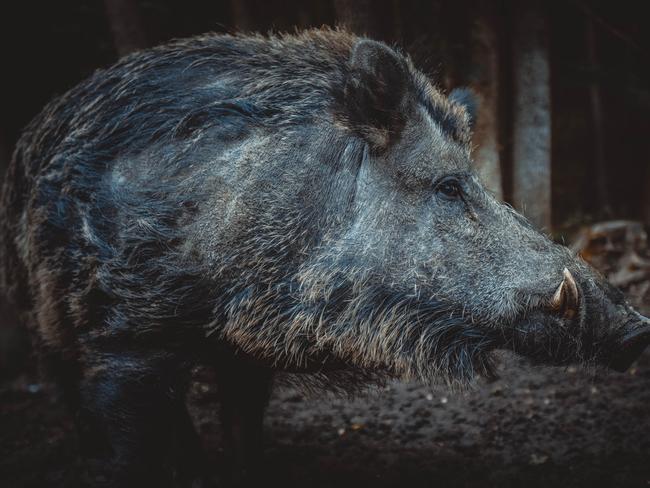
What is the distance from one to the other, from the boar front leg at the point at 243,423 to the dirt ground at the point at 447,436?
0.17 m

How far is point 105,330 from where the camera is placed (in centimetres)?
282

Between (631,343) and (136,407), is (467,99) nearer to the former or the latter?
(631,343)

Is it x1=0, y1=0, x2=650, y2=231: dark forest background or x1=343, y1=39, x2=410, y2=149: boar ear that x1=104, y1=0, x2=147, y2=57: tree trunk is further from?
x1=343, y1=39, x2=410, y2=149: boar ear

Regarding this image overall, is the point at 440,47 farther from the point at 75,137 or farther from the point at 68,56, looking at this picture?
the point at 68,56

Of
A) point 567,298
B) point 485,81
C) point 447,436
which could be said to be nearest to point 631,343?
point 567,298

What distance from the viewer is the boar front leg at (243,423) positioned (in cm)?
352

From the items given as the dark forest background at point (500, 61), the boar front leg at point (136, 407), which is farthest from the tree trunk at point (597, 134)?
the boar front leg at point (136, 407)

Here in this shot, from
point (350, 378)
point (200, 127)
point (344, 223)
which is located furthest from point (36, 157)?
point (350, 378)

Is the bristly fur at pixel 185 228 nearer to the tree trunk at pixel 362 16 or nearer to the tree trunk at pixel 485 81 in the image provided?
the tree trunk at pixel 362 16

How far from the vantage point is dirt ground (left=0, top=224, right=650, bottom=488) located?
3303 mm

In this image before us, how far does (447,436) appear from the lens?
3.84 meters

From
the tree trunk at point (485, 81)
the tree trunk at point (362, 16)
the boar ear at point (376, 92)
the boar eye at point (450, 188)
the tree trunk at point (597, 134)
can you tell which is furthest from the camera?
the tree trunk at point (597, 134)

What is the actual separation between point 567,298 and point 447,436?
176 centimetres

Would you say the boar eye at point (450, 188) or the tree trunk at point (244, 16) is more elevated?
the tree trunk at point (244, 16)
